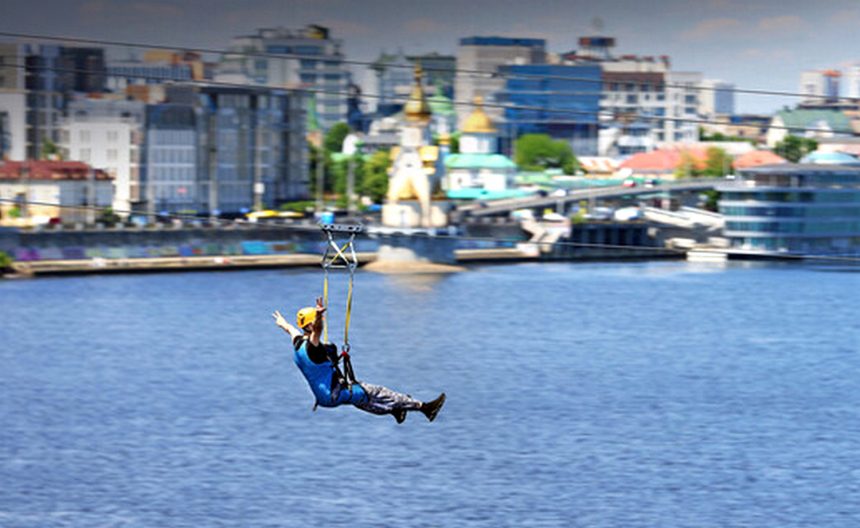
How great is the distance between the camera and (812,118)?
2862 inches

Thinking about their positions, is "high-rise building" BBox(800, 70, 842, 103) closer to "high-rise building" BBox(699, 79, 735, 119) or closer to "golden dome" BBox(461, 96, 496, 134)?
"high-rise building" BBox(699, 79, 735, 119)

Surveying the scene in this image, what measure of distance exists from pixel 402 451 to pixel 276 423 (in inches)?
74.7

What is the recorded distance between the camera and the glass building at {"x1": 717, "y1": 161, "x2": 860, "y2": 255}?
142 feet

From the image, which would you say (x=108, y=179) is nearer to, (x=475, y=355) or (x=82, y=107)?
(x=82, y=107)

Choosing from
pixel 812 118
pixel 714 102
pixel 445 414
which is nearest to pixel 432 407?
pixel 445 414

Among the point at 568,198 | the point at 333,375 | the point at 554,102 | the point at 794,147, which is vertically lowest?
the point at 333,375

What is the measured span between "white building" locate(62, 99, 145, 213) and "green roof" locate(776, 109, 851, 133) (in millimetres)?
28922

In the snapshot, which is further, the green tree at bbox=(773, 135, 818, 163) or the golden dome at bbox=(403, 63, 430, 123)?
the green tree at bbox=(773, 135, 818, 163)

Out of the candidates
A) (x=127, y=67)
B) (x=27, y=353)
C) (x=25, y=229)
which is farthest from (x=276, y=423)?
(x=127, y=67)

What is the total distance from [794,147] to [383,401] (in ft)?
156

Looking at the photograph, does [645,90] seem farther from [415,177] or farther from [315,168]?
[415,177]

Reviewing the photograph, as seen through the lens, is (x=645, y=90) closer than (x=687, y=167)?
No

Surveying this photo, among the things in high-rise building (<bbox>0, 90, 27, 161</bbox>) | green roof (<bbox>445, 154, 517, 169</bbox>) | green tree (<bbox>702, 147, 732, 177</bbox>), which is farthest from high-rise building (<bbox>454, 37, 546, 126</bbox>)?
high-rise building (<bbox>0, 90, 27, 161</bbox>)

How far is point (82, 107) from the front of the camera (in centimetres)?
5038
